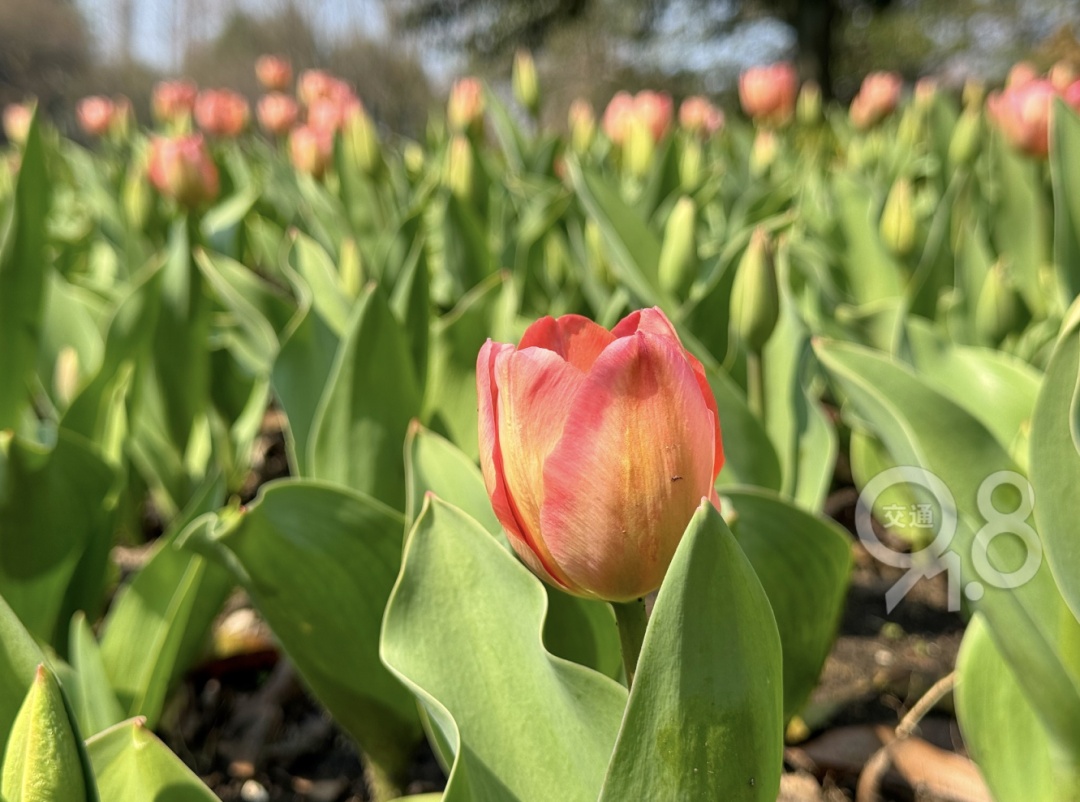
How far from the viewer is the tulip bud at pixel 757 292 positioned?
792mm

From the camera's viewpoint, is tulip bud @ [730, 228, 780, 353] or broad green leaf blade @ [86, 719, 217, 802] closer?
broad green leaf blade @ [86, 719, 217, 802]

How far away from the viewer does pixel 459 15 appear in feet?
51.5

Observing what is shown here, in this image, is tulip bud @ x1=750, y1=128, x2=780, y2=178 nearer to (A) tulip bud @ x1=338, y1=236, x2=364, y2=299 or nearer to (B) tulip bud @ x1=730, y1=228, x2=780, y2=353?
(A) tulip bud @ x1=338, y1=236, x2=364, y2=299

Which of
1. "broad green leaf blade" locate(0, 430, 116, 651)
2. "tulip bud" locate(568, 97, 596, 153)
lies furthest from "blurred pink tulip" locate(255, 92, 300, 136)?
"broad green leaf blade" locate(0, 430, 116, 651)

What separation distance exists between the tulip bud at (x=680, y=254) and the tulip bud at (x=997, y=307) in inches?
12.0

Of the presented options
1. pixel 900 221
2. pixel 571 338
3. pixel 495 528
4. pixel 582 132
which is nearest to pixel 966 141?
pixel 900 221

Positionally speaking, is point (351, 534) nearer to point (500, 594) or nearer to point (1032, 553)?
point (500, 594)

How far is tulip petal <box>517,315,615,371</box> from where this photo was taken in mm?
425

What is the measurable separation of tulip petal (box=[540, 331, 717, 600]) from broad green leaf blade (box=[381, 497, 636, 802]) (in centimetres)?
7

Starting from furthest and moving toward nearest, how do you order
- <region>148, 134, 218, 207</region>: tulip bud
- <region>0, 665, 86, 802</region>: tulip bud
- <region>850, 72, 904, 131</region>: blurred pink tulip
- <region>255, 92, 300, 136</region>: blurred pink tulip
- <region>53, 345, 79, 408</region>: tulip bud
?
<region>255, 92, 300, 136</region>: blurred pink tulip, <region>850, 72, 904, 131</region>: blurred pink tulip, <region>148, 134, 218, 207</region>: tulip bud, <region>53, 345, 79, 408</region>: tulip bud, <region>0, 665, 86, 802</region>: tulip bud

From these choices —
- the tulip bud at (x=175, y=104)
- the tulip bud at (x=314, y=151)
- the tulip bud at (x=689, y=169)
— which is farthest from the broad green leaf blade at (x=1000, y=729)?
the tulip bud at (x=175, y=104)

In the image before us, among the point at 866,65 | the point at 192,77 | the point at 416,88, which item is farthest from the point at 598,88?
the point at 866,65

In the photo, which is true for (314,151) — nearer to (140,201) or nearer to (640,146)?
(140,201)

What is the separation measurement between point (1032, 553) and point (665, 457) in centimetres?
36
